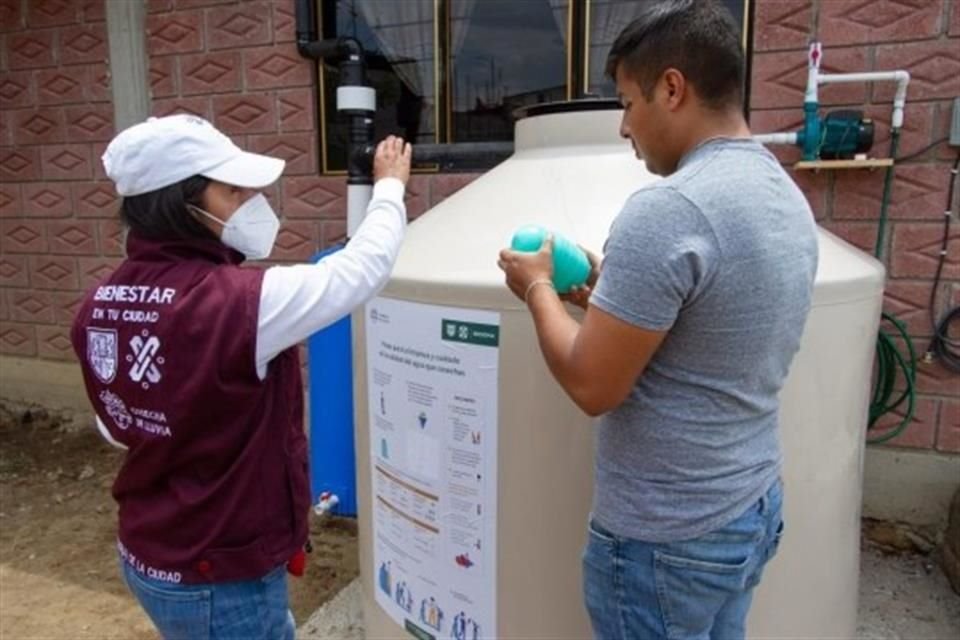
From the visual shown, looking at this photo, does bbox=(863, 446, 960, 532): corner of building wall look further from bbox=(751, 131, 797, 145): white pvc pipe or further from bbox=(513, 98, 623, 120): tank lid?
bbox=(513, 98, 623, 120): tank lid

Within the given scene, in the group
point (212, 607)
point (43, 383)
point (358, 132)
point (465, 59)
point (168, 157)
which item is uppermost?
point (465, 59)

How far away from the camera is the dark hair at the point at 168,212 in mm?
1334

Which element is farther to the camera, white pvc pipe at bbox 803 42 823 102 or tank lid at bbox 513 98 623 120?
white pvc pipe at bbox 803 42 823 102

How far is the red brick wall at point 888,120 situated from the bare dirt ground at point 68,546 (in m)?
2.29

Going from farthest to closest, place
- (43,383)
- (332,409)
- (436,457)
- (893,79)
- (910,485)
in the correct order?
(43,383) → (332,409) → (910,485) → (893,79) → (436,457)

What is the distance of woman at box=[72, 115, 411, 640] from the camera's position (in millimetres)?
1309

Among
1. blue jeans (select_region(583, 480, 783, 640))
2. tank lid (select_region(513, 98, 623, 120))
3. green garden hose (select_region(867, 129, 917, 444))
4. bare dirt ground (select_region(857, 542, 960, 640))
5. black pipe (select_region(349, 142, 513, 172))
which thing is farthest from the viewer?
black pipe (select_region(349, 142, 513, 172))

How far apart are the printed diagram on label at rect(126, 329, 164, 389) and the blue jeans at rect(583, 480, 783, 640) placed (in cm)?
80

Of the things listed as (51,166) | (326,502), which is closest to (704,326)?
(326,502)

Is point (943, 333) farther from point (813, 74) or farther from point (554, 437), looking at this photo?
point (554, 437)

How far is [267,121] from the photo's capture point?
3.73 metres

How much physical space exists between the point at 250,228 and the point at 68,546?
8.41 feet

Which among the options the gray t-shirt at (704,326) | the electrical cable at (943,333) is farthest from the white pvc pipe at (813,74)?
the gray t-shirt at (704,326)

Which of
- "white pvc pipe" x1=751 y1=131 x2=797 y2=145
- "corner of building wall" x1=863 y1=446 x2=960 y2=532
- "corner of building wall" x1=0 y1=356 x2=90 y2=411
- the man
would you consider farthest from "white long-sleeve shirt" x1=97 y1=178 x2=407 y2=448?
"corner of building wall" x1=0 y1=356 x2=90 y2=411
